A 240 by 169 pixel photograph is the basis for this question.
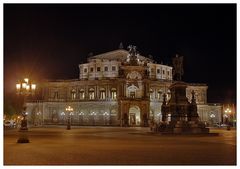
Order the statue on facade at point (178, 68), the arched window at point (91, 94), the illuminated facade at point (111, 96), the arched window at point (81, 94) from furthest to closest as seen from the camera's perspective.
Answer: the arched window at point (81, 94) → the arched window at point (91, 94) → the illuminated facade at point (111, 96) → the statue on facade at point (178, 68)

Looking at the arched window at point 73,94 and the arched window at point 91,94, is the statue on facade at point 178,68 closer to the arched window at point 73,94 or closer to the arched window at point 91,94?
the arched window at point 91,94

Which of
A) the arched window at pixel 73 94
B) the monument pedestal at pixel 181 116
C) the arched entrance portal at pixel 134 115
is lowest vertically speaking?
the arched entrance portal at pixel 134 115

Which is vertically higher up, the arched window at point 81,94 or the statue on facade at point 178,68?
the statue on facade at point 178,68

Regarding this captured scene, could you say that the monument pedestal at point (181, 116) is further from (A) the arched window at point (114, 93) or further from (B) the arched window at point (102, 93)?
(B) the arched window at point (102, 93)

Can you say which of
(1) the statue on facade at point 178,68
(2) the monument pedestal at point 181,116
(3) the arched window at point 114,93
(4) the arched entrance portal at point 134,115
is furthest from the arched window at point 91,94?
(2) the monument pedestal at point 181,116

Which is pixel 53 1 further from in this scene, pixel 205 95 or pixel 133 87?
pixel 205 95

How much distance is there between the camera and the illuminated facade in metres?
86.6

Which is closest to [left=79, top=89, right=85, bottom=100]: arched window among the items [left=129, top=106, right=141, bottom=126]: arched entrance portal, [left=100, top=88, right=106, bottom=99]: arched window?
[left=100, top=88, right=106, bottom=99]: arched window

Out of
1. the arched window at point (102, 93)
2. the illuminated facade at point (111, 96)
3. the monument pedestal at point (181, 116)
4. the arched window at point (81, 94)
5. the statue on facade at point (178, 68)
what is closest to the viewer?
the monument pedestal at point (181, 116)

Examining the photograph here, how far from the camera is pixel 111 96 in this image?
89.1 metres

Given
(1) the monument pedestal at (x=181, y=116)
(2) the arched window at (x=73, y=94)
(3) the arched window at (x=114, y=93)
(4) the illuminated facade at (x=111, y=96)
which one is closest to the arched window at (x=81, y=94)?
(4) the illuminated facade at (x=111, y=96)

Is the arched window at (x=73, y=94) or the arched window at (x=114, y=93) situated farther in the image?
the arched window at (x=73, y=94)

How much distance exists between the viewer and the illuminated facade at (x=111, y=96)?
3408 inches

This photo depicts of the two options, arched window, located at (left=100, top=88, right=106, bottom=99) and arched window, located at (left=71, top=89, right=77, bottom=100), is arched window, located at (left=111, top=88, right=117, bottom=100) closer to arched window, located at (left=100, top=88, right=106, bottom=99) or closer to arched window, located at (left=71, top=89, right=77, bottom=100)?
Result: arched window, located at (left=100, top=88, right=106, bottom=99)
